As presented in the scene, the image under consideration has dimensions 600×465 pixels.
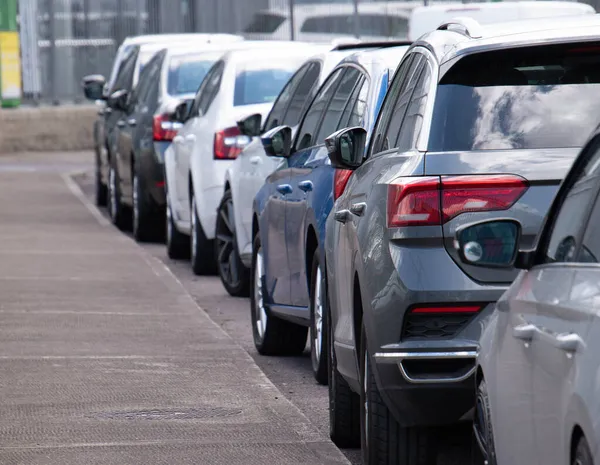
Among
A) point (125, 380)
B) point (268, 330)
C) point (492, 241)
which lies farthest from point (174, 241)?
point (492, 241)

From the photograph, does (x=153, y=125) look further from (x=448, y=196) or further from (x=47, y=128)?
(x=47, y=128)

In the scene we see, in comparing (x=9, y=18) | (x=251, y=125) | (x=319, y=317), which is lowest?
(x=9, y=18)

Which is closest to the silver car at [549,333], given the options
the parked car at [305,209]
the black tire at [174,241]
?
the parked car at [305,209]

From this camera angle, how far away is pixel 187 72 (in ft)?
56.8

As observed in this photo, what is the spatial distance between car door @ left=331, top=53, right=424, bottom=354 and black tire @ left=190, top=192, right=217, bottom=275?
7.09 m

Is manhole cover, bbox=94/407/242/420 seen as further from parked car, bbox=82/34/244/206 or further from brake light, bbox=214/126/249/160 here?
parked car, bbox=82/34/244/206

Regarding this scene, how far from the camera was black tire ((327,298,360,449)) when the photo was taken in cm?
723

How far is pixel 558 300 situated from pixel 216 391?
4663mm

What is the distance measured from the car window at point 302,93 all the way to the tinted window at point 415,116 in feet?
14.2

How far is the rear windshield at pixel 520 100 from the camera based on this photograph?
593 cm

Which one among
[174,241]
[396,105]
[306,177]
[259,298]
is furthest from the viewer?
[174,241]

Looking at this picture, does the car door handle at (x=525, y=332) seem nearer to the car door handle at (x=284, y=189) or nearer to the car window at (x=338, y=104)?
the car window at (x=338, y=104)

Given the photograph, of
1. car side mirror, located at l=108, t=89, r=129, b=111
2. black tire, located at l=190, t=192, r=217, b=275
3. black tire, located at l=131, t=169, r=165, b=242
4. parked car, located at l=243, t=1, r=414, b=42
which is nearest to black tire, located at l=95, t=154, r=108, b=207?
car side mirror, located at l=108, t=89, r=129, b=111

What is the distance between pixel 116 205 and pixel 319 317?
11287 mm
